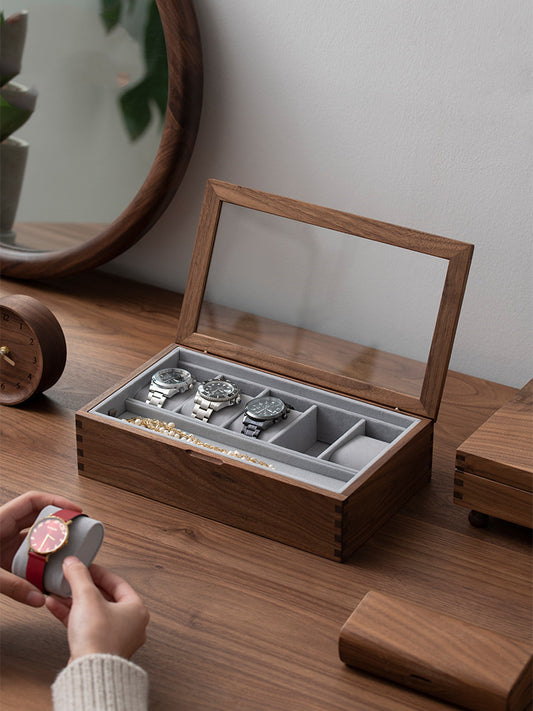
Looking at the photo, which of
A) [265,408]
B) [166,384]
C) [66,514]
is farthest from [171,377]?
[66,514]

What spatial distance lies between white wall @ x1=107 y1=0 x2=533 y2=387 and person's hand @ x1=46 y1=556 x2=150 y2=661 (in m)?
0.75

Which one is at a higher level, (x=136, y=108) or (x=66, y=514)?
(x=136, y=108)

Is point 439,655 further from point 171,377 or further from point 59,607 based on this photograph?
point 171,377

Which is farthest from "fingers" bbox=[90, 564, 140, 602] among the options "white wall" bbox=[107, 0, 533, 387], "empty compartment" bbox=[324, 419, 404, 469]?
"white wall" bbox=[107, 0, 533, 387]

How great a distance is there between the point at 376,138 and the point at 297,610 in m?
0.79

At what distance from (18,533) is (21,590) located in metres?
0.08

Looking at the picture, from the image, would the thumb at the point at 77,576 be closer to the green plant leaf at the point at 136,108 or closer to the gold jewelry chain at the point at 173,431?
the gold jewelry chain at the point at 173,431

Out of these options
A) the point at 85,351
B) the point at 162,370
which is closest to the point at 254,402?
the point at 162,370

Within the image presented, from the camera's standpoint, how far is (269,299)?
59.5 inches

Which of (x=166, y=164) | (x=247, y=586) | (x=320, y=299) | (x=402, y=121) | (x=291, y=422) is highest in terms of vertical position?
(x=402, y=121)

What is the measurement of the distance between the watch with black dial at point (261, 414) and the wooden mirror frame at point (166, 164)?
19.5 inches

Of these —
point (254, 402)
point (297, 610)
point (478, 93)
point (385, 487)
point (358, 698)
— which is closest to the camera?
point (358, 698)

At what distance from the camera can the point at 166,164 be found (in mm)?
1632

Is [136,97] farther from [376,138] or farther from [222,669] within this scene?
[222,669]
